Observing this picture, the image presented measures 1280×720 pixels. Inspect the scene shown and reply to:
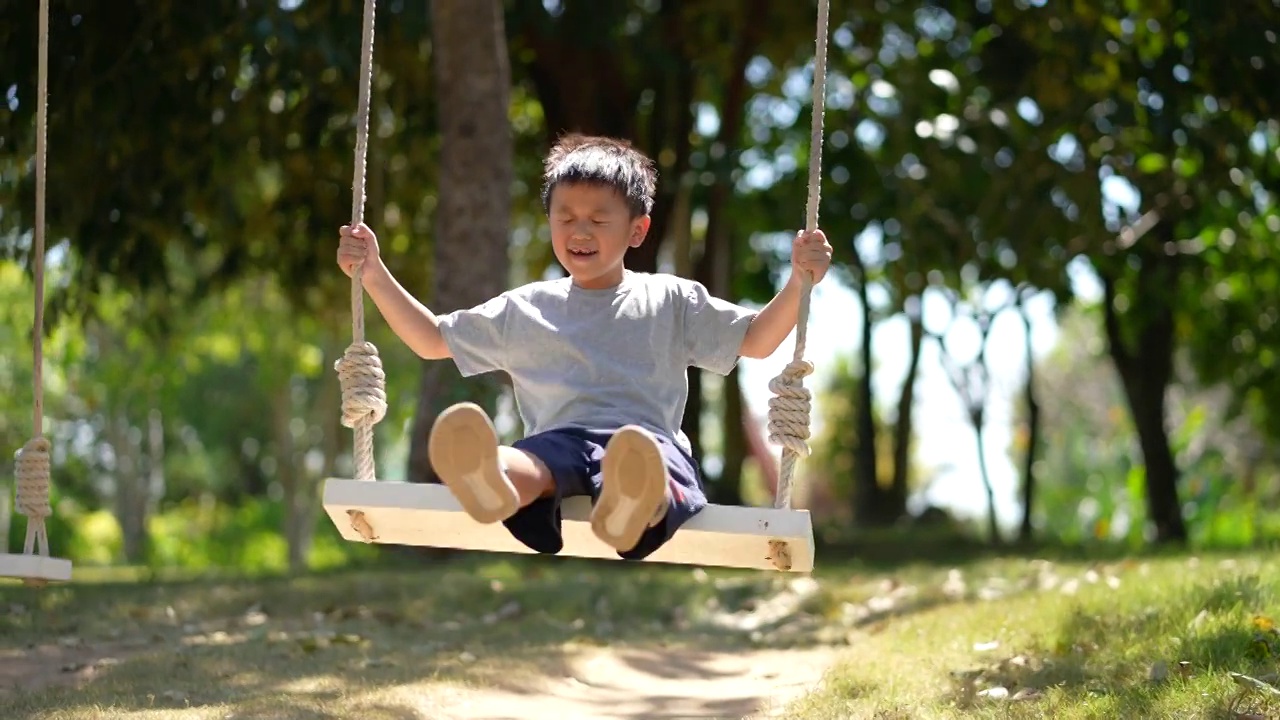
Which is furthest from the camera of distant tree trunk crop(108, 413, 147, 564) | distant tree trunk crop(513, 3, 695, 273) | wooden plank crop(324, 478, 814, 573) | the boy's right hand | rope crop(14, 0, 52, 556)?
distant tree trunk crop(108, 413, 147, 564)

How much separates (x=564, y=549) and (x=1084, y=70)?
6.34m

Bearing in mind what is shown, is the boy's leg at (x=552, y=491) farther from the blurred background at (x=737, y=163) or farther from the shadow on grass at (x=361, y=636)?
the blurred background at (x=737, y=163)

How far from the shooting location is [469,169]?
25.4ft

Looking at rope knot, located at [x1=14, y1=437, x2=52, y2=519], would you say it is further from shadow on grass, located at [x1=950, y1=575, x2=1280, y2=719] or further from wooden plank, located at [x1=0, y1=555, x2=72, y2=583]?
shadow on grass, located at [x1=950, y1=575, x2=1280, y2=719]

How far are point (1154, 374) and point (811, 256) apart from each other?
A: 27.0ft

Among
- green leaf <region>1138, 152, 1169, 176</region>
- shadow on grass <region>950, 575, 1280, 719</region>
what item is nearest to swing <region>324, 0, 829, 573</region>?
shadow on grass <region>950, 575, 1280, 719</region>

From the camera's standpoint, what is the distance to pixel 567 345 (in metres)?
4.12

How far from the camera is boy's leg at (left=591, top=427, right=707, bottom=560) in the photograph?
11.3 feet

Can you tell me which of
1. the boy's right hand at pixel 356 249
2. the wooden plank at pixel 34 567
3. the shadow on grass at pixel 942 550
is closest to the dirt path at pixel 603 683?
the wooden plank at pixel 34 567

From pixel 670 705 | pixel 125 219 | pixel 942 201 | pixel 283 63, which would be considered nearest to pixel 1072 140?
pixel 942 201

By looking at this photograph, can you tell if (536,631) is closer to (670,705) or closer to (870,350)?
(670,705)

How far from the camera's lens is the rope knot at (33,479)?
186 inches

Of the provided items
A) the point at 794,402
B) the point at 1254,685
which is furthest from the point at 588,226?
the point at 1254,685

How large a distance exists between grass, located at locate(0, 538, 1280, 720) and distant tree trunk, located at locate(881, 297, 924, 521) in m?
5.24
